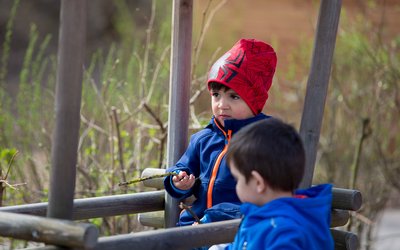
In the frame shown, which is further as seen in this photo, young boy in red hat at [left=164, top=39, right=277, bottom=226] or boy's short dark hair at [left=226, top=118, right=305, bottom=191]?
young boy in red hat at [left=164, top=39, right=277, bottom=226]

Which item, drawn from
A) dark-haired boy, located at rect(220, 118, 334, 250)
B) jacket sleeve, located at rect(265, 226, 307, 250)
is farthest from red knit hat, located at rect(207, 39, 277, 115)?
jacket sleeve, located at rect(265, 226, 307, 250)

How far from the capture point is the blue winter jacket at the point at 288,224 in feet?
7.54

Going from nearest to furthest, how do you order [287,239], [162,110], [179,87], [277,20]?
[287,239], [179,87], [162,110], [277,20]

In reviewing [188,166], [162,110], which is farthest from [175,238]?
[162,110]

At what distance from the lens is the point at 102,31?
11016 millimetres

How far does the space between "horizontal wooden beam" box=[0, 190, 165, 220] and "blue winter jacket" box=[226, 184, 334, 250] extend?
0.98 m

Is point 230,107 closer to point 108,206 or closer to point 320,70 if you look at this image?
point 320,70

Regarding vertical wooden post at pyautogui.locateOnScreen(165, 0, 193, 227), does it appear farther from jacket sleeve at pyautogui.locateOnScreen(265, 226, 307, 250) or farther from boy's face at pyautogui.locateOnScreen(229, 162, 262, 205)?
jacket sleeve at pyautogui.locateOnScreen(265, 226, 307, 250)

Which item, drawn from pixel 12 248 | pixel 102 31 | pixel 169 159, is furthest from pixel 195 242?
pixel 102 31

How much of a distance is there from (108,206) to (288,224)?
121 centimetres

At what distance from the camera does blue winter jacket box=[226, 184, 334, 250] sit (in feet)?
7.54

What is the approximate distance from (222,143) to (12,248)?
1.74 metres

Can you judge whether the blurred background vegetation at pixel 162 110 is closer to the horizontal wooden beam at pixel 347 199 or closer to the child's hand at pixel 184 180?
the child's hand at pixel 184 180

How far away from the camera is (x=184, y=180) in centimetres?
329
